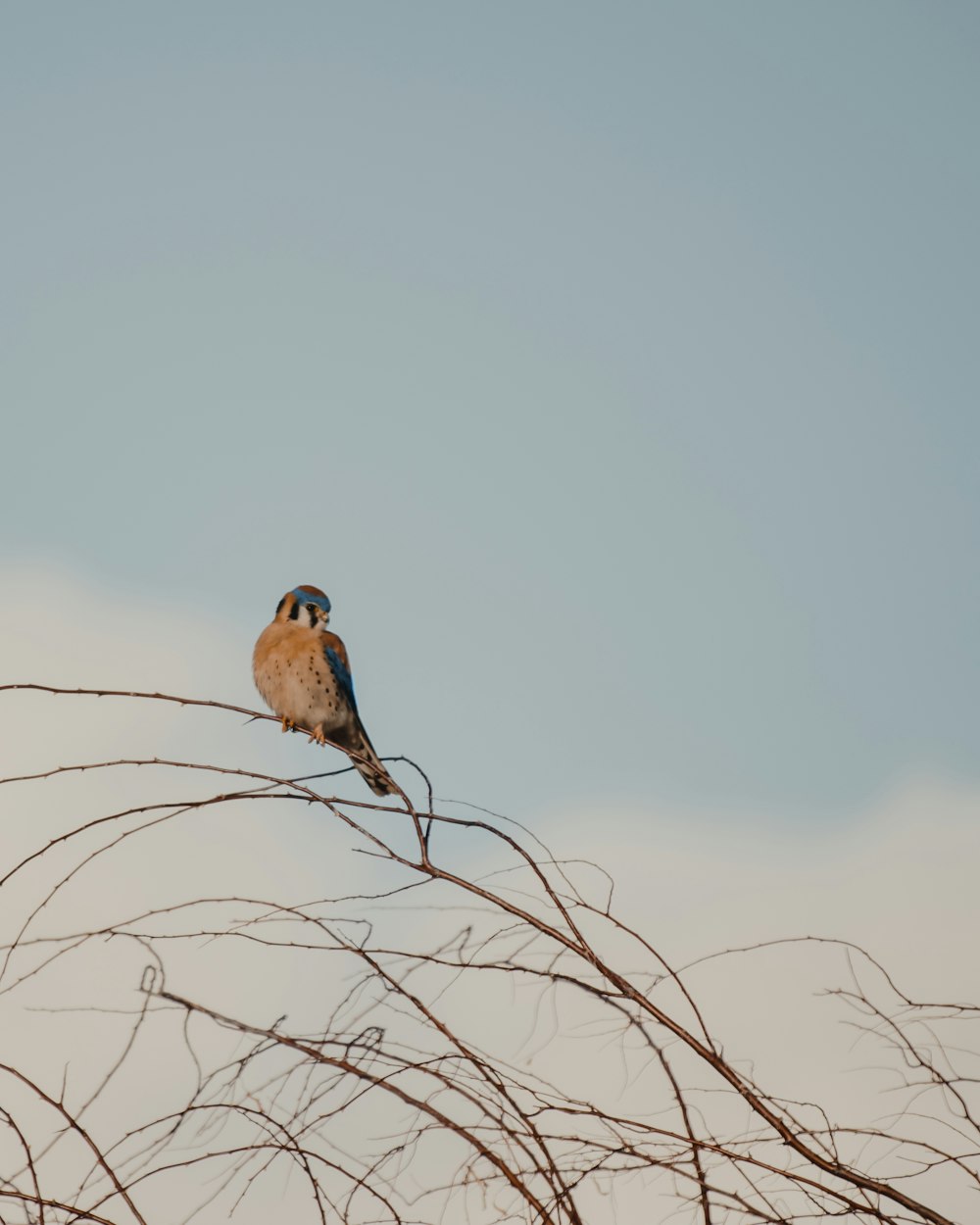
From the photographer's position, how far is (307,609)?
562 centimetres

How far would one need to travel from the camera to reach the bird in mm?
5363

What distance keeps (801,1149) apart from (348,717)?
407cm

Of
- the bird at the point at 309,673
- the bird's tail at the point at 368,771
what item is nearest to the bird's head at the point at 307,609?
the bird at the point at 309,673

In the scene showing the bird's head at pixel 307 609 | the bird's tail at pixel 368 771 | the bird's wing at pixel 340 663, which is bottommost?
the bird's tail at pixel 368 771

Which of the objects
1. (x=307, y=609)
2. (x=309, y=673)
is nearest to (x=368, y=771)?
(x=309, y=673)

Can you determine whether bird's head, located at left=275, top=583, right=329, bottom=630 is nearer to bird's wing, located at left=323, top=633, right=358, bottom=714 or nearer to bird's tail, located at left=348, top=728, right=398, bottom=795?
bird's wing, located at left=323, top=633, right=358, bottom=714

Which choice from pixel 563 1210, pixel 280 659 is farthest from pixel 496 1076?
pixel 280 659

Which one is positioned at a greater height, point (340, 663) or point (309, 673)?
point (340, 663)

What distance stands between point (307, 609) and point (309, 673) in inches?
14.9

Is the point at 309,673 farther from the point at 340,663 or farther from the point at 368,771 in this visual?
the point at 368,771

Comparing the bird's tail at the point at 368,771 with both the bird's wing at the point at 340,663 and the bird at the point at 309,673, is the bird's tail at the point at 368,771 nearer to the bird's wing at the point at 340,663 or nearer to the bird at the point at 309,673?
the bird at the point at 309,673

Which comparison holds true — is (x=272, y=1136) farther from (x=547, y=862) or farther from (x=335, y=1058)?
(x=547, y=862)

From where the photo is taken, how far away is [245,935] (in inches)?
73.0

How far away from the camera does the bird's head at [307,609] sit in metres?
5.59
